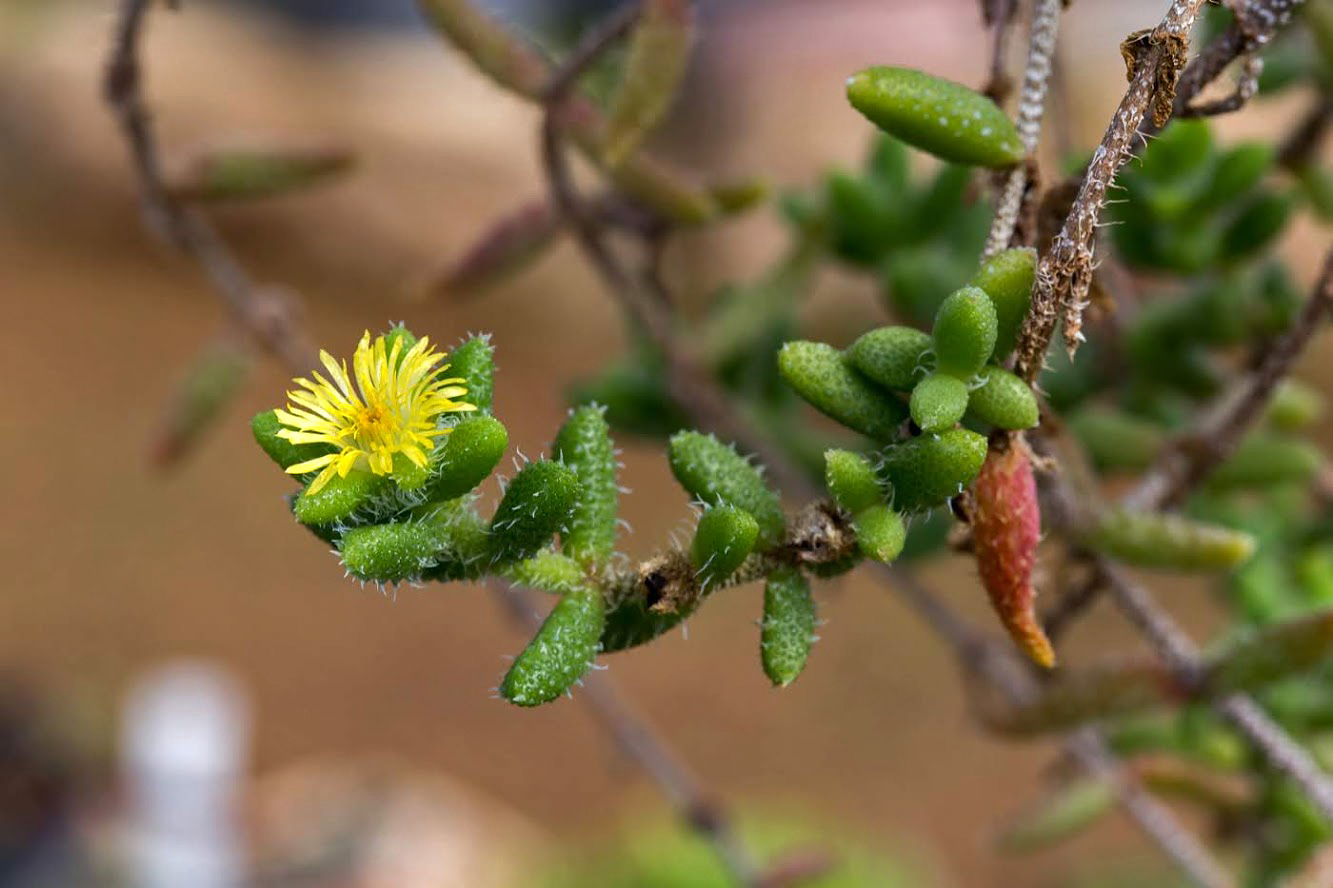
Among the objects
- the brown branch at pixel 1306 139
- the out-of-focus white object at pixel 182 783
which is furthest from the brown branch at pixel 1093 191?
the out-of-focus white object at pixel 182 783

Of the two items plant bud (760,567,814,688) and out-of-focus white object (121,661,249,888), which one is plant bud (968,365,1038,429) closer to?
plant bud (760,567,814,688)

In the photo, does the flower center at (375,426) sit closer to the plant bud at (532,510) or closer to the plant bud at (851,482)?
the plant bud at (532,510)

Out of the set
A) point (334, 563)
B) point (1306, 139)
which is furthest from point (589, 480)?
point (334, 563)

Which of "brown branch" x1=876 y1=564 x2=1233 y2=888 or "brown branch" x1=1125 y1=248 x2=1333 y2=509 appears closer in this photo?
"brown branch" x1=1125 y1=248 x2=1333 y2=509

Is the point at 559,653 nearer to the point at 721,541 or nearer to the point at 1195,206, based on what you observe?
the point at 721,541

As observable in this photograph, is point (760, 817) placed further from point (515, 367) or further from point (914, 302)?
point (914, 302)

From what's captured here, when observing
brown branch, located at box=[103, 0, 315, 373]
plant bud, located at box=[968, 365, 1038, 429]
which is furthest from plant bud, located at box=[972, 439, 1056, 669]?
brown branch, located at box=[103, 0, 315, 373]

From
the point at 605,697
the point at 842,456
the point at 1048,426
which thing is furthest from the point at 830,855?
the point at 842,456
